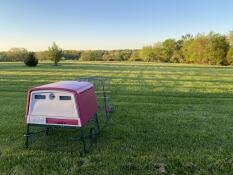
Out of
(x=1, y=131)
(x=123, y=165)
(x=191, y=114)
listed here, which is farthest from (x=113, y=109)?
(x=123, y=165)

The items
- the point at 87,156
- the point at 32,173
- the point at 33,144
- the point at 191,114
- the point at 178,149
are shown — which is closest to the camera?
the point at 32,173

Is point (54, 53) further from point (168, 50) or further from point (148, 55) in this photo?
point (148, 55)

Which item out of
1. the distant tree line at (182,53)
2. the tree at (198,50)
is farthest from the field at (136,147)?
the tree at (198,50)

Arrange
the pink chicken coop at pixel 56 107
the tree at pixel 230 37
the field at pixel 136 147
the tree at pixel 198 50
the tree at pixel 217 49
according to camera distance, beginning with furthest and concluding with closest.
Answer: the tree at pixel 198 50, the tree at pixel 217 49, the tree at pixel 230 37, the pink chicken coop at pixel 56 107, the field at pixel 136 147

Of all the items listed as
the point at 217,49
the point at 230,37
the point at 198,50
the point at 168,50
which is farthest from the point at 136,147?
the point at 168,50

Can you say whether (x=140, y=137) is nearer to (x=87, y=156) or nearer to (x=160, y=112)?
(x=87, y=156)

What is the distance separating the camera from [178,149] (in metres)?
4.16

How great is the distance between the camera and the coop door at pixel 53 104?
3.95 meters

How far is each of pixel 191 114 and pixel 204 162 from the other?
3.36 meters

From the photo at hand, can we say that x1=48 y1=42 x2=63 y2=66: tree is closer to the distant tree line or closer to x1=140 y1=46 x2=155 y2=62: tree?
the distant tree line

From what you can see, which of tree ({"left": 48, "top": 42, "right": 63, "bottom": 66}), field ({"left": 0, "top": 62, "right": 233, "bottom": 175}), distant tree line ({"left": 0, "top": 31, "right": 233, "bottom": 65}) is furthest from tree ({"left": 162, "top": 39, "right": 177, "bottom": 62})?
field ({"left": 0, "top": 62, "right": 233, "bottom": 175})

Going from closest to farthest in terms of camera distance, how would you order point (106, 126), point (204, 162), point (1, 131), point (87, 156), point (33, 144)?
point (204, 162)
point (87, 156)
point (33, 144)
point (1, 131)
point (106, 126)

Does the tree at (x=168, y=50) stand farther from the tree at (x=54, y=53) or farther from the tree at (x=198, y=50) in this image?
the tree at (x=54, y=53)

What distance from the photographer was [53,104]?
403 cm
